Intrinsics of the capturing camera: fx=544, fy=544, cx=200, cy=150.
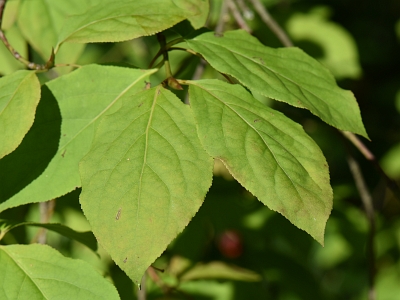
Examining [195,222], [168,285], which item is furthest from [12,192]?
[195,222]

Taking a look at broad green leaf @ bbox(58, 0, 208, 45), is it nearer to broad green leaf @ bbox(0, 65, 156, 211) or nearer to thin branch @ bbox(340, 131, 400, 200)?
broad green leaf @ bbox(0, 65, 156, 211)

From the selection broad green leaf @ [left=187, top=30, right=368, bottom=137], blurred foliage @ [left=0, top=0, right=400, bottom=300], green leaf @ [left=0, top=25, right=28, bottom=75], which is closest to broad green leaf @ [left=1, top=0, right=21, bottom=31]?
blurred foliage @ [left=0, top=0, right=400, bottom=300]

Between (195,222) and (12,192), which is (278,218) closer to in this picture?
(195,222)

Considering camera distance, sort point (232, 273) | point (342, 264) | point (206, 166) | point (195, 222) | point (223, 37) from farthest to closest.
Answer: point (342, 264) < point (195, 222) < point (232, 273) < point (223, 37) < point (206, 166)

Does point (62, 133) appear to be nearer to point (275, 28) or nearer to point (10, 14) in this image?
point (10, 14)

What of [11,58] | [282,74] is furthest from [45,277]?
[11,58]

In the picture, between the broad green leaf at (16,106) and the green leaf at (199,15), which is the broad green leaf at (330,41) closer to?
the green leaf at (199,15)
